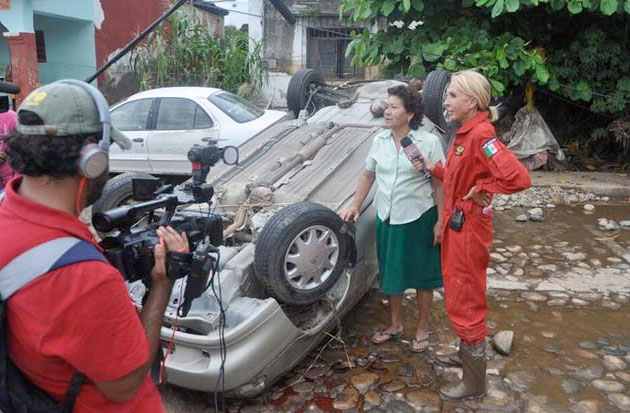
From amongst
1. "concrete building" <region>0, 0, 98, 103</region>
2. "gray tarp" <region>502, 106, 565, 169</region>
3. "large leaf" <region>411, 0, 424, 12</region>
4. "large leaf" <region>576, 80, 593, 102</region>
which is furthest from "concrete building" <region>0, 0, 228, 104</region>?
"large leaf" <region>576, 80, 593, 102</region>

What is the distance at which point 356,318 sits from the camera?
441cm

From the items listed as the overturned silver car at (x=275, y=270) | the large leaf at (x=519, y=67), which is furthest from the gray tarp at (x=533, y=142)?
the overturned silver car at (x=275, y=270)

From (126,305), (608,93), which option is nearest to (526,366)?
(126,305)

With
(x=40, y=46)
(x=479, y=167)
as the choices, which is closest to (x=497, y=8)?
(x=479, y=167)

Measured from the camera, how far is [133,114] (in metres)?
8.38

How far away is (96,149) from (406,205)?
2.50 m

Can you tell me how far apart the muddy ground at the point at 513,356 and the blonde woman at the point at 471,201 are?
1.22 feet

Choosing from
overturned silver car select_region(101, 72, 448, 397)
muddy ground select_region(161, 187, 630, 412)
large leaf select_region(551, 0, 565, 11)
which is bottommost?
muddy ground select_region(161, 187, 630, 412)

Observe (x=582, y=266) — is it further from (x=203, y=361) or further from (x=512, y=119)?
(x=512, y=119)

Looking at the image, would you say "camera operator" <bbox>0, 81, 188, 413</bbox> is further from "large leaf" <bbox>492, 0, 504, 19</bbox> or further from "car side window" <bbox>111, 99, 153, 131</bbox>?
"car side window" <bbox>111, 99, 153, 131</bbox>

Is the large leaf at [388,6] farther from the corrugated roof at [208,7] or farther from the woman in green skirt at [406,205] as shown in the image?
the corrugated roof at [208,7]

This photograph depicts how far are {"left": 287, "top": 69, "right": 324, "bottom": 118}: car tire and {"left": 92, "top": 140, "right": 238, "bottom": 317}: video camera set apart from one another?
159 inches

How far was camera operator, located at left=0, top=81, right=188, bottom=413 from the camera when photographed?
1.31 metres

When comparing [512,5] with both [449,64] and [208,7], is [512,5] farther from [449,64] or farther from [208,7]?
[208,7]
